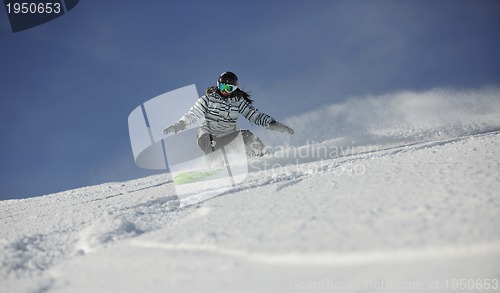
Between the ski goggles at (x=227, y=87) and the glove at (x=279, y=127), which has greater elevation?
the ski goggles at (x=227, y=87)

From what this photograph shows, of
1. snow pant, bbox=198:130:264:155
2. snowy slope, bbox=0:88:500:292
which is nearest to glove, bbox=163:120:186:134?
snow pant, bbox=198:130:264:155

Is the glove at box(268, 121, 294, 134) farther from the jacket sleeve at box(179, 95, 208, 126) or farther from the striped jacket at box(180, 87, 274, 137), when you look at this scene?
the jacket sleeve at box(179, 95, 208, 126)

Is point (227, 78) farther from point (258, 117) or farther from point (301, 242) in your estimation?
point (301, 242)

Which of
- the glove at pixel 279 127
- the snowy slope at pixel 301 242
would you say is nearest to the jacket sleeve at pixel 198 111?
Answer: the glove at pixel 279 127

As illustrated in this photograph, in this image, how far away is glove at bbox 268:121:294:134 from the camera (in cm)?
622

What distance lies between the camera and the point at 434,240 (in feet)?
4.14

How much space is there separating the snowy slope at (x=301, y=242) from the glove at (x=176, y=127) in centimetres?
357

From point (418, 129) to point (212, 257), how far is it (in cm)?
912

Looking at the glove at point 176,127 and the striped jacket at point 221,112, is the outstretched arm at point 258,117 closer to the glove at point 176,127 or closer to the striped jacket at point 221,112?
the striped jacket at point 221,112

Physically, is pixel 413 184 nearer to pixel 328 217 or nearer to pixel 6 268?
pixel 328 217

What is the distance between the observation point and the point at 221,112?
20.9ft

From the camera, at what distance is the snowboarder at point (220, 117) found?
6.29m

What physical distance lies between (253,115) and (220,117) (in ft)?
2.10

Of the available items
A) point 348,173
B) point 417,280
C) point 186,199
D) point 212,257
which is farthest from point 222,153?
point 417,280
